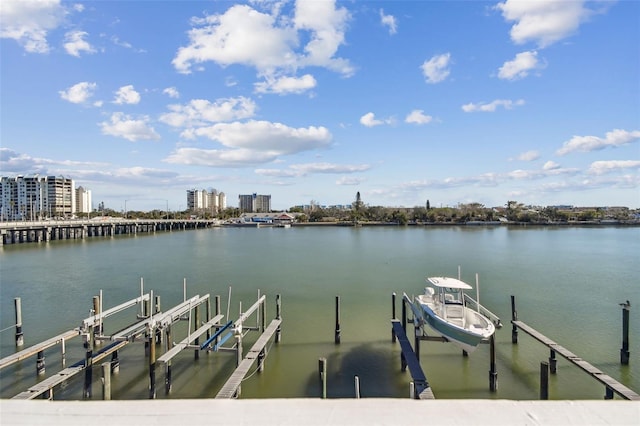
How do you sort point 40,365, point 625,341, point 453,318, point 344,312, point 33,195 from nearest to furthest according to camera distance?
point 40,365, point 453,318, point 625,341, point 344,312, point 33,195

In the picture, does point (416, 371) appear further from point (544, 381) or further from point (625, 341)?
point (625, 341)

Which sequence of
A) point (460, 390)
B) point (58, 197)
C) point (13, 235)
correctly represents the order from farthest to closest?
1. point (58, 197)
2. point (13, 235)
3. point (460, 390)

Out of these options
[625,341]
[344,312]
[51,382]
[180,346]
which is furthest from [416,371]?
[51,382]

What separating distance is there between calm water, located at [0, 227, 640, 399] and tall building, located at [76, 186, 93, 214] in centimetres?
15674

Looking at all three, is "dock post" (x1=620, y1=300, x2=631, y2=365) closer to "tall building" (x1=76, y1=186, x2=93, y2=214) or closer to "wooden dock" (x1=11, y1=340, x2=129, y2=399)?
"wooden dock" (x1=11, y1=340, x2=129, y2=399)

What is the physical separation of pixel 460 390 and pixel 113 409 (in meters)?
9.31

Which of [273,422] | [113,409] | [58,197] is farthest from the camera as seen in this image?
[58,197]

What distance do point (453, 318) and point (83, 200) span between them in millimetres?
206620

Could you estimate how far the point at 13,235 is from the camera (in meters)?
55.8

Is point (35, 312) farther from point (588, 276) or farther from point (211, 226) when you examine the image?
point (211, 226)

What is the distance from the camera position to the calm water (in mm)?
10438

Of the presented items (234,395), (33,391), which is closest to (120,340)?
(33,391)

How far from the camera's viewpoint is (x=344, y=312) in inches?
696

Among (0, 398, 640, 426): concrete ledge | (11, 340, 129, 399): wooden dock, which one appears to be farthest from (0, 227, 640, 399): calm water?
(0, 398, 640, 426): concrete ledge
